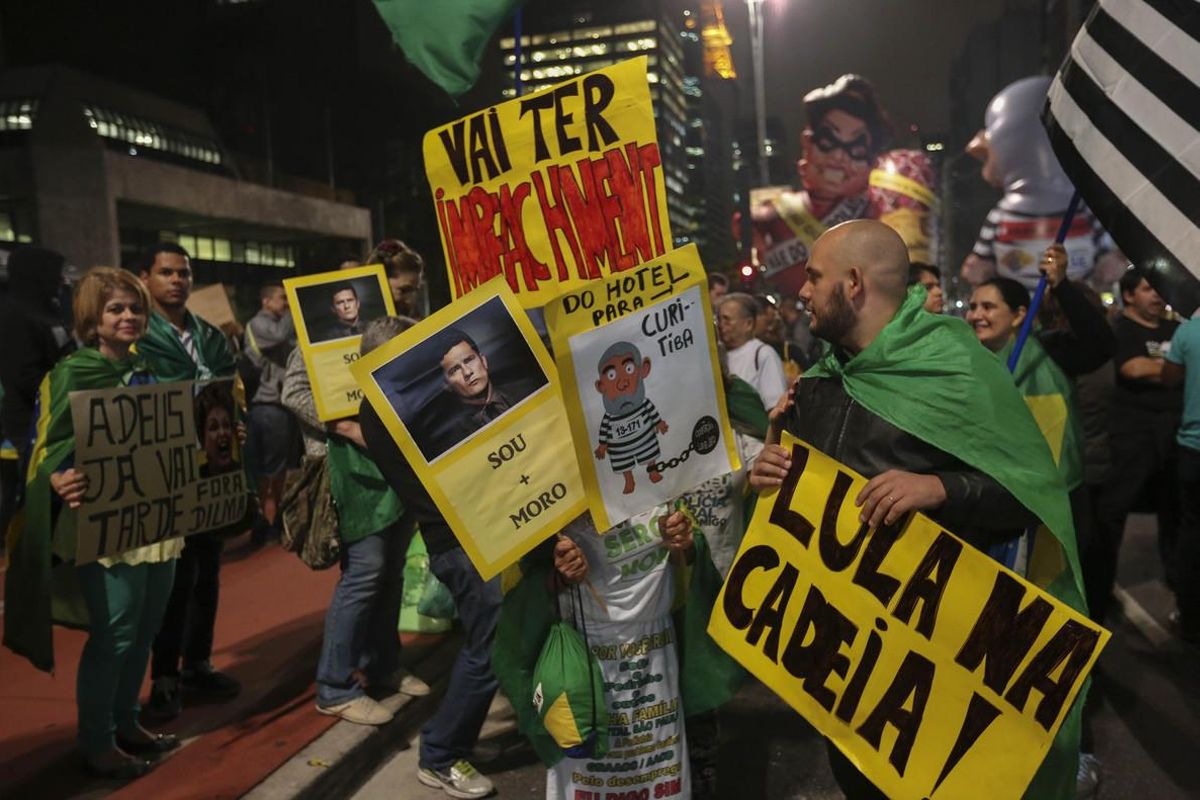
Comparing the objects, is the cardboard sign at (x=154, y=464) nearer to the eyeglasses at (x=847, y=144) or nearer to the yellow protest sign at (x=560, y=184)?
the yellow protest sign at (x=560, y=184)

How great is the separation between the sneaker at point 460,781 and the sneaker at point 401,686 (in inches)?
33.8

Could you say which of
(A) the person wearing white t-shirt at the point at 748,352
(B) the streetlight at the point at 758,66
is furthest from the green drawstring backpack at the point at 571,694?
(B) the streetlight at the point at 758,66

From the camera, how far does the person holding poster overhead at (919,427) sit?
227cm

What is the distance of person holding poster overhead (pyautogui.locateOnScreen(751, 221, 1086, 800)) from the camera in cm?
227

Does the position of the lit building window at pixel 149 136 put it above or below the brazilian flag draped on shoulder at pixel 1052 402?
above

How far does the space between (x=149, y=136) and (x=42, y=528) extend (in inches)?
1326

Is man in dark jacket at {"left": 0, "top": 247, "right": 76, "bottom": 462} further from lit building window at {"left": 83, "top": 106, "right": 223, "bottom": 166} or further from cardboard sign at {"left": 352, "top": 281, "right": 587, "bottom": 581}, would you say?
lit building window at {"left": 83, "top": 106, "right": 223, "bottom": 166}

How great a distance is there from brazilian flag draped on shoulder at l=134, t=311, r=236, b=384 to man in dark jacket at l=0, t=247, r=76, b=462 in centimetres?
111

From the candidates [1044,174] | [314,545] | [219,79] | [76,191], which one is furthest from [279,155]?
[314,545]

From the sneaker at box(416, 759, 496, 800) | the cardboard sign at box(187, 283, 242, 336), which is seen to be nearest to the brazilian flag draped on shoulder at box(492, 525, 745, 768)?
the sneaker at box(416, 759, 496, 800)

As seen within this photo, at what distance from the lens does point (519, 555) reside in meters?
2.61

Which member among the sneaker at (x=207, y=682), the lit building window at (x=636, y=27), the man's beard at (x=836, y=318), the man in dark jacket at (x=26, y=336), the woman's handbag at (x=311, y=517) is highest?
the lit building window at (x=636, y=27)

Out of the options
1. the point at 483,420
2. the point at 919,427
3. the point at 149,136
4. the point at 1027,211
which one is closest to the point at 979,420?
the point at 919,427

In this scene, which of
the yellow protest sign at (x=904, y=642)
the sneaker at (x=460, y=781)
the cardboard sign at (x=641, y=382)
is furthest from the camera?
the sneaker at (x=460, y=781)
